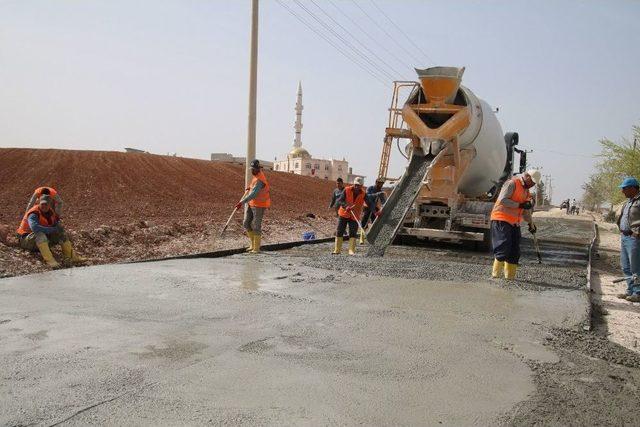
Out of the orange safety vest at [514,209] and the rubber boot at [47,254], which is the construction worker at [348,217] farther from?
the rubber boot at [47,254]

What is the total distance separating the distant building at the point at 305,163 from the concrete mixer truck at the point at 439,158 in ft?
193

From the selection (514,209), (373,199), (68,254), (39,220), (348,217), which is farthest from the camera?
(373,199)

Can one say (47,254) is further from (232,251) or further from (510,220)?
(510,220)

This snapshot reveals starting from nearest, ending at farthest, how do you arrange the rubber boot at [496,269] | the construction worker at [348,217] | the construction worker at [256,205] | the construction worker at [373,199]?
the rubber boot at [496,269]
the construction worker at [256,205]
the construction worker at [348,217]
the construction worker at [373,199]

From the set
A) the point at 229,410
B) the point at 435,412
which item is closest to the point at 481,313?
the point at 435,412

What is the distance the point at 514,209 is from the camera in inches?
281

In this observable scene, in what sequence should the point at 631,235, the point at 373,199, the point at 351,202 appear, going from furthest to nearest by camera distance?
the point at 373,199
the point at 351,202
the point at 631,235

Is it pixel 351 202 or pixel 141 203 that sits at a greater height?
pixel 351 202

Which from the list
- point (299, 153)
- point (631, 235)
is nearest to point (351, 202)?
point (631, 235)

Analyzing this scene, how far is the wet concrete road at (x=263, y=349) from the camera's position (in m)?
2.72

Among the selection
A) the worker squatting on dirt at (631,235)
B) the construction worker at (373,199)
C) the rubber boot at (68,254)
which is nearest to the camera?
the worker squatting on dirt at (631,235)

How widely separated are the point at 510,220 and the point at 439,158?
348 cm

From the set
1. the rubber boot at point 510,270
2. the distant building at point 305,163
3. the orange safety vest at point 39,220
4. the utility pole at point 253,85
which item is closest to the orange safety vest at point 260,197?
the orange safety vest at point 39,220

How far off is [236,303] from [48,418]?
2.60m
